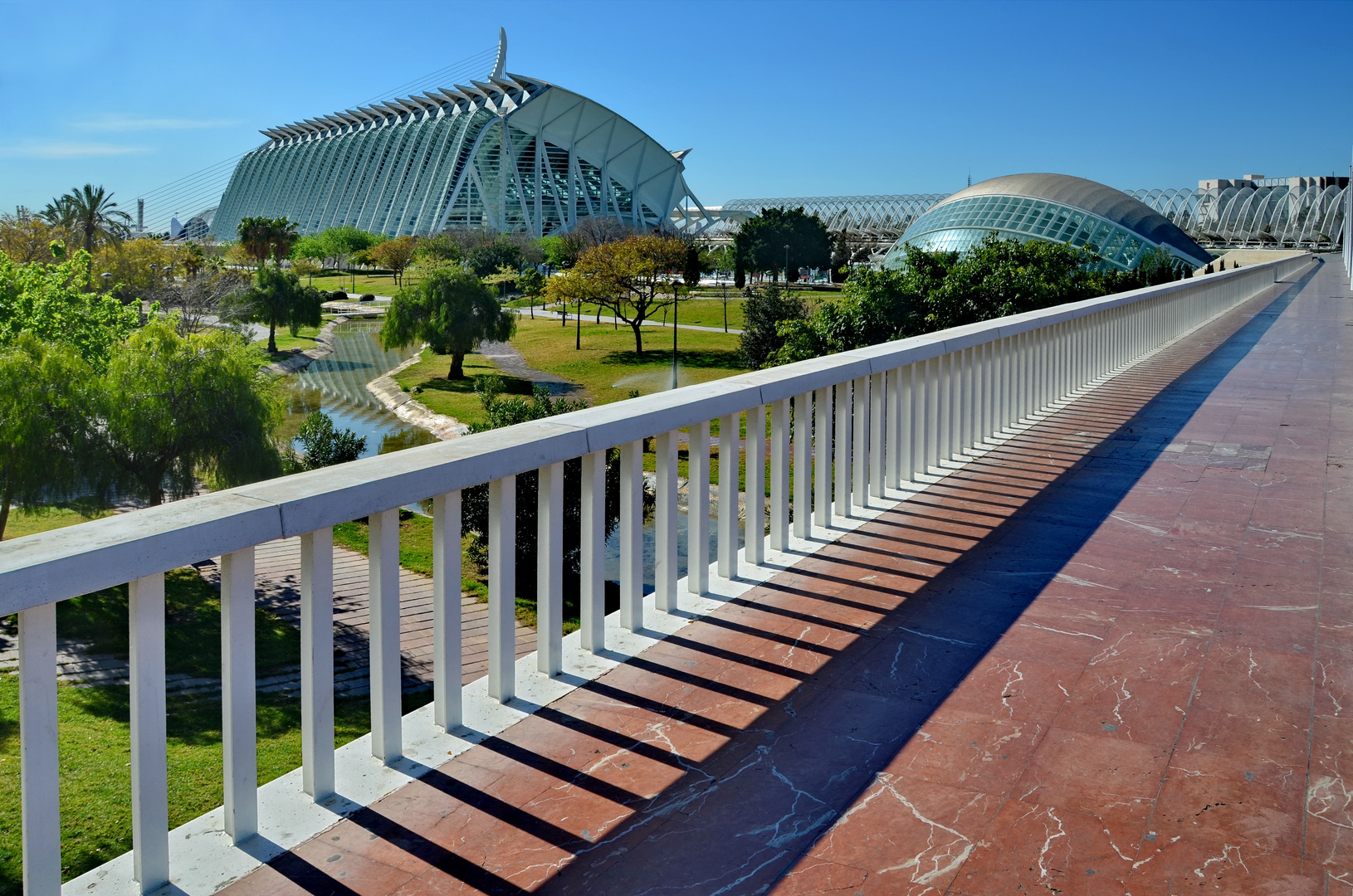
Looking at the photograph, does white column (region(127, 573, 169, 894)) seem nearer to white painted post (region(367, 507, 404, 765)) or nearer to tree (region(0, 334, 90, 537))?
white painted post (region(367, 507, 404, 765))

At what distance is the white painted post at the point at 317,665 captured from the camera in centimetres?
219

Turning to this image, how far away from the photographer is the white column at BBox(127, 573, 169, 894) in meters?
1.86

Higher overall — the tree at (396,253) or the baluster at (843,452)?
the tree at (396,253)

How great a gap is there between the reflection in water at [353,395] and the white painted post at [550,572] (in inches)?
998

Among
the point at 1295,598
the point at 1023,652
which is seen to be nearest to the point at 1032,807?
the point at 1023,652

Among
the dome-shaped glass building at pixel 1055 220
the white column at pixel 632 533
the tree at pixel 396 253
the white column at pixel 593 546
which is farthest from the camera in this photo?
the tree at pixel 396 253

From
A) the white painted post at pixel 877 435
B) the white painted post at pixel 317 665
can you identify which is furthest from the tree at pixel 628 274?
the white painted post at pixel 317 665

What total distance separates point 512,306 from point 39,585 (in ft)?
230

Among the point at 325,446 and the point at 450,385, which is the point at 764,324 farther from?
the point at 325,446

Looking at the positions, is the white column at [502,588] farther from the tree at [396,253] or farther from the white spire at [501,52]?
the white spire at [501,52]

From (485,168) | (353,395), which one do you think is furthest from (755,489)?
(485,168)

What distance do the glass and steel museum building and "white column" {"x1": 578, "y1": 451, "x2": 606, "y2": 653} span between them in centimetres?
9712

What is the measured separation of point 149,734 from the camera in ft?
6.23

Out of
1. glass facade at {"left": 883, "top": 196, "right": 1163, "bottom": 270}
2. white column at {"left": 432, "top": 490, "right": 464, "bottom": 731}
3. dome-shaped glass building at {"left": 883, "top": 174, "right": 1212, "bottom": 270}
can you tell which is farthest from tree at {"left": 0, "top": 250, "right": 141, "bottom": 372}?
glass facade at {"left": 883, "top": 196, "right": 1163, "bottom": 270}
